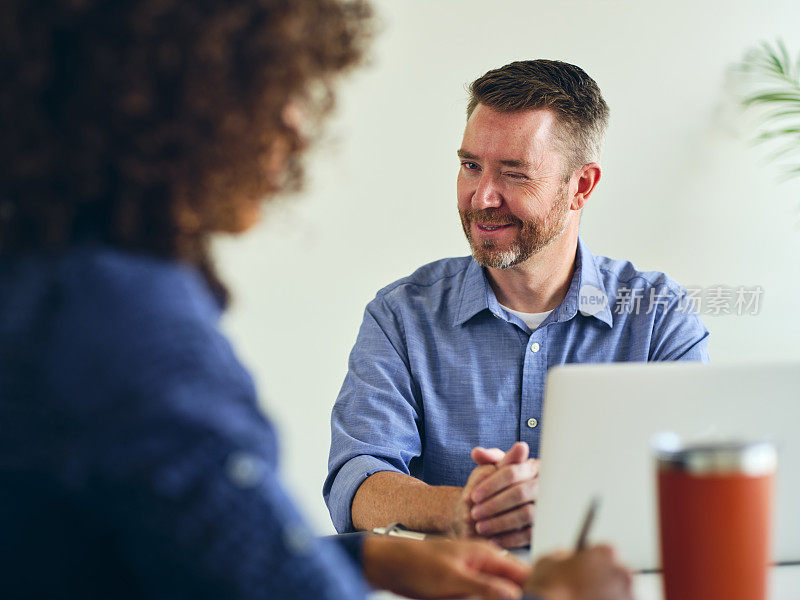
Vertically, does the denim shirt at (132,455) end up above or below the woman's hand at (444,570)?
above

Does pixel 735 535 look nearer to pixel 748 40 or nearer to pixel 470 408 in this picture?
pixel 470 408

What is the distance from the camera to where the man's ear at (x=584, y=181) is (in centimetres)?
211

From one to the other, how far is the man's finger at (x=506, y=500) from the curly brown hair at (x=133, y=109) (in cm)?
69

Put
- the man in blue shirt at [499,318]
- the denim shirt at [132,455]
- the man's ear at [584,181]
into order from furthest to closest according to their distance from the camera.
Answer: the man's ear at [584,181]
the man in blue shirt at [499,318]
the denim shirt at [132,455]

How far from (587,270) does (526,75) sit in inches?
19.1

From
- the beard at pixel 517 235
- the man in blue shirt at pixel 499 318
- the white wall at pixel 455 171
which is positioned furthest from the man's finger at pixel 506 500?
the white wall at pixel 455 171

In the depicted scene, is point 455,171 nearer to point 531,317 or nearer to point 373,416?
point 531,317

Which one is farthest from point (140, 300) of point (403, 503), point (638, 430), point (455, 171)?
point (455, 171)

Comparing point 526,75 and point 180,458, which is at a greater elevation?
point 526,75

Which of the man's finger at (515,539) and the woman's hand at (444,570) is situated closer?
the woman's hand at (444,570)

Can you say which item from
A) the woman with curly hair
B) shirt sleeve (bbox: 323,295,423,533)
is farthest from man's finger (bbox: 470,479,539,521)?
the woman with curly hair

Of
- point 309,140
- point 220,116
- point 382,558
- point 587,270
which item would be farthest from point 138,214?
point 587,270

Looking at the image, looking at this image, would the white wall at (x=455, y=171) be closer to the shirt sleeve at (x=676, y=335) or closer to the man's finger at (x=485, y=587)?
the shirt sleeve at (x=676, y=335)

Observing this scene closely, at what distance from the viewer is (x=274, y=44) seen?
2.33 feet
